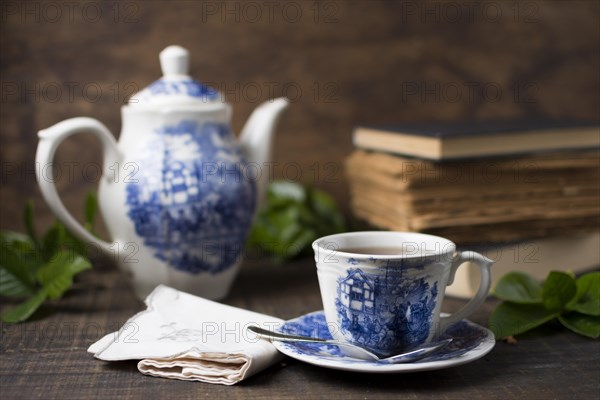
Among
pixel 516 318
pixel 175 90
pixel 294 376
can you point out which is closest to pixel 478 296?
pixel 516 318

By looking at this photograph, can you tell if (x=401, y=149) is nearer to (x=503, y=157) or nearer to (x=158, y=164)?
(x=503, y=157)

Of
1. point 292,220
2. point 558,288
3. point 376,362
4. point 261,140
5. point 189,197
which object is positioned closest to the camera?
point 376,362

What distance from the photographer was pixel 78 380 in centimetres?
67

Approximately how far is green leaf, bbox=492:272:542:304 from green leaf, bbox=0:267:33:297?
55 centimetres

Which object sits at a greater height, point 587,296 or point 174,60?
point 174,60

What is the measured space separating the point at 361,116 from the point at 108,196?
0.51 m

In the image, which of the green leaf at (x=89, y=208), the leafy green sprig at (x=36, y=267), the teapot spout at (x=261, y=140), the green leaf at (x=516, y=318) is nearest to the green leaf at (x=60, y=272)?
the leafy green sprig at (x=36, y=267)

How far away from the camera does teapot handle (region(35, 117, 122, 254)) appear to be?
88 cm

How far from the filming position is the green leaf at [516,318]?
2.54ft

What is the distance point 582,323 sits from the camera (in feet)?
2.62

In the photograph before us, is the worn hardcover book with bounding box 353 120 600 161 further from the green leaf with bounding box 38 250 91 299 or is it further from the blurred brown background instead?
the green leaf with bounding box 38 250 91 299

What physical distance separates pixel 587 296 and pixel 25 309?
0.61 m

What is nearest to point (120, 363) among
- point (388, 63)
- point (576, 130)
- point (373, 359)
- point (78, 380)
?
point (78, 380)

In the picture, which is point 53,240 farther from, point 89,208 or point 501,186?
point 501,186
